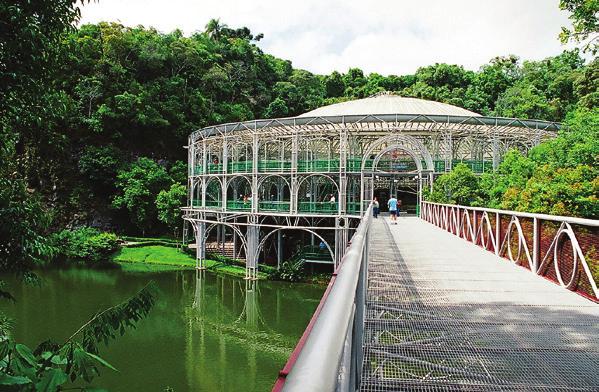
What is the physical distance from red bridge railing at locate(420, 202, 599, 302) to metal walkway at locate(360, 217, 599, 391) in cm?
22

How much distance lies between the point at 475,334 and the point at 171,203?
34654 mm

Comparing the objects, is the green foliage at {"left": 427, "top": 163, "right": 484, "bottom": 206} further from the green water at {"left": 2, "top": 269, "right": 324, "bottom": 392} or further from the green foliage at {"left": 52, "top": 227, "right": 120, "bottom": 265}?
the green foliage at {"left": 52, "top": 227, "right": 120, "bottom": 265}

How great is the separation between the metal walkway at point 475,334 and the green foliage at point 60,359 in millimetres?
2011

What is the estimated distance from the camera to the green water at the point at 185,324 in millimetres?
14438

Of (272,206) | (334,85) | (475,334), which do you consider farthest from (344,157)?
(334,85)

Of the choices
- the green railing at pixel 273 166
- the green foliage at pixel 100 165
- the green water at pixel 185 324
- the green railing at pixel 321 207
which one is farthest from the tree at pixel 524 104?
the green foliage at pixel 100 165

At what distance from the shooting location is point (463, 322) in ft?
13.2

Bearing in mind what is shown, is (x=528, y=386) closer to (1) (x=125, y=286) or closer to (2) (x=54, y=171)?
(1) (x=125, y=286)

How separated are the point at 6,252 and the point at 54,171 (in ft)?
121

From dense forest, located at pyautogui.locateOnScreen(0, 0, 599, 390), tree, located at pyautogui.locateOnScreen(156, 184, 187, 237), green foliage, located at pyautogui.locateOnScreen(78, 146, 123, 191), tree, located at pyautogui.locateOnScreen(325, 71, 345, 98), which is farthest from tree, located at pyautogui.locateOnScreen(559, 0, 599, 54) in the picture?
tree, located at pyautogui.locateOnScreen(325, 71, 345, 98)

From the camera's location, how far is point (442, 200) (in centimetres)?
1989

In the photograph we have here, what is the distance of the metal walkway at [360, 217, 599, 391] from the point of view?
2.84 m

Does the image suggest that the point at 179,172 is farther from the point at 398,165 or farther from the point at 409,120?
the point at 409,120

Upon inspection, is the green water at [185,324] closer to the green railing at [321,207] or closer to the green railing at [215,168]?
the green railing at [321,207]
